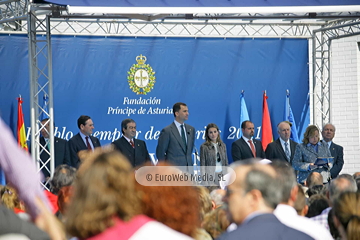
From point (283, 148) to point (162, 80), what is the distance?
2.74 metres

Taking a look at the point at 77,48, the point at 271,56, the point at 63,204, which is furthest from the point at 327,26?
the point at 63,204

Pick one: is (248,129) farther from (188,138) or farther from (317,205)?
(317,205)

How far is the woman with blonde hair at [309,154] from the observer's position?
23.1ft

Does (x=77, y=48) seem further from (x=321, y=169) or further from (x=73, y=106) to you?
(x=321, y=169)

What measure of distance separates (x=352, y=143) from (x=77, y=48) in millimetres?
5545

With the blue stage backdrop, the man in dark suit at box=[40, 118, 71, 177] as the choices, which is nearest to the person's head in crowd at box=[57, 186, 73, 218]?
the man in dark suit at box=[40, 118, 71, 177]

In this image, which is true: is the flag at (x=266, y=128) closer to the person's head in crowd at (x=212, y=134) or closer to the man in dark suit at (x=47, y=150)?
the person's head in crowd at (x=212, y=134)

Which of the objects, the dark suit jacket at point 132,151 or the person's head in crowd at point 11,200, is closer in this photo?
the person's head in crowd at point 11,200

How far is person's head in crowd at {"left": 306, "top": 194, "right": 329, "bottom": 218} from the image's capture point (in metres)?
3.68

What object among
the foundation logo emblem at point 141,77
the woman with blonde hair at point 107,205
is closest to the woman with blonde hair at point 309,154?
the foundation logo emblem at point 141,77

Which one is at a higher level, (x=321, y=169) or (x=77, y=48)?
(x=77, y=48)

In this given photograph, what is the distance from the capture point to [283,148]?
7.71 meters

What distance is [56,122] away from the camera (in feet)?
29.7

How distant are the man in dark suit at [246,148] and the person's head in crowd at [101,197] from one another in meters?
6.24
